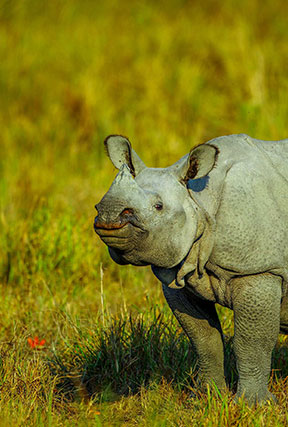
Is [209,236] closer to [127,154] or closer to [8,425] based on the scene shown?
[127,154]

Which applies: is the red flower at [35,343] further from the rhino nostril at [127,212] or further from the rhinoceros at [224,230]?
the rhino nostril at [127,212]

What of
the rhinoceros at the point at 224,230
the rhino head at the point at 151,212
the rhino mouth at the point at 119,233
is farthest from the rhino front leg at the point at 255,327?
the rhino mouth at the point at 119,233

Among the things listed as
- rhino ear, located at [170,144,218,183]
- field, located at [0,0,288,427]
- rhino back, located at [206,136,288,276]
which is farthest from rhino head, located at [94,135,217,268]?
field, located at [0,0,288,427]

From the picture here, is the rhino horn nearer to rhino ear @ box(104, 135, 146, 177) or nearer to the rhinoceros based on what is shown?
the rhinoceros

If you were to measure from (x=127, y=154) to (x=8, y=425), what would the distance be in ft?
4.47

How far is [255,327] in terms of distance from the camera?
338 cm

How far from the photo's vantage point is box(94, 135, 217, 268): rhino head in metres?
2.87

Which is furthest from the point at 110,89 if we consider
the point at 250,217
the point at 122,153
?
the point at 250,217

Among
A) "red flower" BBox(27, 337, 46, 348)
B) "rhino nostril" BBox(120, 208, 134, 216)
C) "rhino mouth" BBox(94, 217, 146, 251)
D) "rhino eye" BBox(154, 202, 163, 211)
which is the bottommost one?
"red flower" BBox(27, 337, 46, 348)

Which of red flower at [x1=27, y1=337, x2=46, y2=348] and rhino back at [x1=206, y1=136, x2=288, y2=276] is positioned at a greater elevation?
rhino back at [x1=206, y1=136, x2=288, y2=276]

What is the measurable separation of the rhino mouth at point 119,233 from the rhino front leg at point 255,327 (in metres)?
0.69

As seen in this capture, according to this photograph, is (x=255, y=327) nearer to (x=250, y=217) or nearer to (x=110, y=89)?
(x=250, y=217)

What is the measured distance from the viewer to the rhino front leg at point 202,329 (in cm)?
370

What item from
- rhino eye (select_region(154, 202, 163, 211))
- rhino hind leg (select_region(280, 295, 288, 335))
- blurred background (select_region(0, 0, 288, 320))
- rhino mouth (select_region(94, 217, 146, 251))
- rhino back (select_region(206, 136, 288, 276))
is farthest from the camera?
blurred background (select_region(0, 0, 288, 320))
